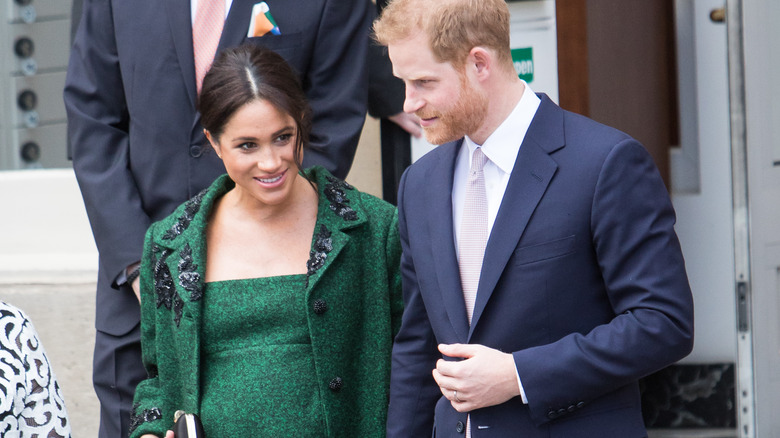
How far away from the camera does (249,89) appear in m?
2.78

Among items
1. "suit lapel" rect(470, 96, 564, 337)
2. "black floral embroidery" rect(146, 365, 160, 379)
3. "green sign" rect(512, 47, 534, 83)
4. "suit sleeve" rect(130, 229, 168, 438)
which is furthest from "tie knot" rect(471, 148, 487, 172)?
"green sign" rect(512, 47, 534, 83)

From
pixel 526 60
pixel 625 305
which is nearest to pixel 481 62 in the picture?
pixel 625 305

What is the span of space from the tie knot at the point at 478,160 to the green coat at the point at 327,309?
1.78 feet

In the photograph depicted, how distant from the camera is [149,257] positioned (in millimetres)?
2875

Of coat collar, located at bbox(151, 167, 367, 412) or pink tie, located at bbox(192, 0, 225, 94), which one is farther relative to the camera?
pink tie, located at bbox(192, 0, 225, 94)

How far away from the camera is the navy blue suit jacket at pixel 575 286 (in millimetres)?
2117

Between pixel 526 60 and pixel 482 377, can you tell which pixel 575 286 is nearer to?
pixel 482 377

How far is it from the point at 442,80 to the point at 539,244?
42 cm

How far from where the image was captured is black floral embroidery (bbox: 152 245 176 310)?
9.22 feet

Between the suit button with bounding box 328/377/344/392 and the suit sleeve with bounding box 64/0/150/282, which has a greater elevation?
the suit sleeve with bounding box 64/0/150/282

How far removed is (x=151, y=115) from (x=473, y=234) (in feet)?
4.20

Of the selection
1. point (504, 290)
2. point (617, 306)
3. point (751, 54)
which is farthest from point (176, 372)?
point (751, 54)

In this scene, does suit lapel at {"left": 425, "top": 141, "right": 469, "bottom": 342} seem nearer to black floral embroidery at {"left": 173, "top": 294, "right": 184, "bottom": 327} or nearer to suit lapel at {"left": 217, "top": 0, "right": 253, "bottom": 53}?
black floral embroidery at {"left": 173, "top": 294, "right": 184, "bottom": 327}

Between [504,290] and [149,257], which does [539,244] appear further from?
[149,257]
